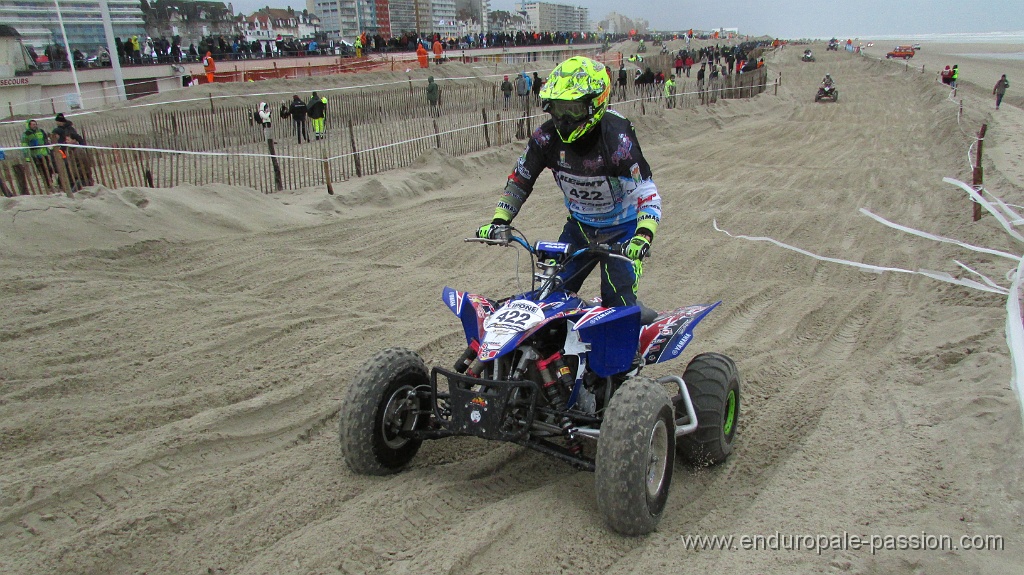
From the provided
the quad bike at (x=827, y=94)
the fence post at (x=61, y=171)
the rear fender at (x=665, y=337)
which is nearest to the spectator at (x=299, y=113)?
the fence post at (x=61, y=171)

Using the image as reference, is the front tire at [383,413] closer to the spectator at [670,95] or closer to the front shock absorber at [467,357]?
the front shock absorber at [467,357]

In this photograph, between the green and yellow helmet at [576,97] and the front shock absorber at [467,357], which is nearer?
the front shock absorber at [467,357]

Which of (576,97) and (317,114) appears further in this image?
(317,114)

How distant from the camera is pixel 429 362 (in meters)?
5.30

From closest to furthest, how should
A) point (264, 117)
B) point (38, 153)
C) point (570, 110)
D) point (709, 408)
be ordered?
1. point (709, 408)
2. point (570, 110)
3. point (38, 153)
4. point (264, 117)

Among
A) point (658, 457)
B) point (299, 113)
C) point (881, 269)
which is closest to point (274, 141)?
point (299, 113)

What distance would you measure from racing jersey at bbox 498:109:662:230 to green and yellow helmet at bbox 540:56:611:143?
0.12 meters

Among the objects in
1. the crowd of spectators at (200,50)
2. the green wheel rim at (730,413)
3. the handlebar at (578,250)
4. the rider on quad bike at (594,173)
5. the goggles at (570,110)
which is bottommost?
the green wheel rim at (730,413)

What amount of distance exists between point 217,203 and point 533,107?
1634cm

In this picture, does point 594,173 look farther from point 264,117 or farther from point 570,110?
point 264,117

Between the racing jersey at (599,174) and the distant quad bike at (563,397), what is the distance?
0.51 meters

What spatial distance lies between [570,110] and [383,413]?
197cm

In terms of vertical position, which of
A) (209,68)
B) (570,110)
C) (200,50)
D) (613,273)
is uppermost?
(200,50)

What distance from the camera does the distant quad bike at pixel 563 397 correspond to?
9.80 feet
